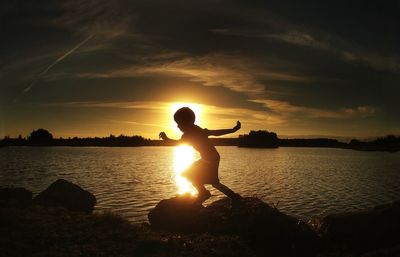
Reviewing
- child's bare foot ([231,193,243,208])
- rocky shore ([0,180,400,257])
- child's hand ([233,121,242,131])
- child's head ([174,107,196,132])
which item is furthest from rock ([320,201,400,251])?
child's head ([174,107,196,132])

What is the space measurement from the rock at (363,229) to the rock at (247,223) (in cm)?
82

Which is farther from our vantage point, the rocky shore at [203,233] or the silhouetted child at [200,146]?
the silhouetted child at [200,146]

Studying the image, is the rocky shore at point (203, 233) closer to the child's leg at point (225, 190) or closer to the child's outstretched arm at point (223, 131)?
the child's leg at point (225, 190)

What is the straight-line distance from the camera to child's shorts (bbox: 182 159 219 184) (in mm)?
11898

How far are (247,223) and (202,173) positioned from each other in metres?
2.04

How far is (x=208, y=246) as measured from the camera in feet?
31.6

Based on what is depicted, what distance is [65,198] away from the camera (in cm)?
1673

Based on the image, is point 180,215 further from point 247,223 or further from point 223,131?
point 223,131

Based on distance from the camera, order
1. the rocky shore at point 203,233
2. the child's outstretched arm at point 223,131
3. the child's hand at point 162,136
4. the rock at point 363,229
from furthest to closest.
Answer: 1. the child's hand at point 162,136
2. the child's outstretched arm at point 223,131
3. the rock at point 363,229
4. the rocky shore at point 203,233

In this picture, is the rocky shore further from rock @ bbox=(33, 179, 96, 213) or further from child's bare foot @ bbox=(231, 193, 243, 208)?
rock @ bbox=(33, 179, 96, 213)

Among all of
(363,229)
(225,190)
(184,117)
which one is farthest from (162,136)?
(363,229)

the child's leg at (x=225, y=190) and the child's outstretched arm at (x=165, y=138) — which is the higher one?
the child's outstretched arm at (x=165, y=138)

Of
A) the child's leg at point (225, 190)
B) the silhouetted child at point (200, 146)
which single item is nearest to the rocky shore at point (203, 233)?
the child's leg at point (225, 190)

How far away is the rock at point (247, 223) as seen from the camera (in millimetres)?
10328
